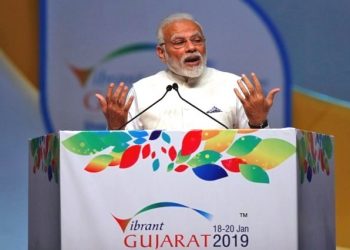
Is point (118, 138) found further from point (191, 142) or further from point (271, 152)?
point (271, 152)

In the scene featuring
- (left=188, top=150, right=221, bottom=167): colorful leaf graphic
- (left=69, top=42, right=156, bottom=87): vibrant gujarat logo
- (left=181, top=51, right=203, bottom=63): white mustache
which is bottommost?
(left=188, top=150, right=221, bottom=167): colorful leaf graphic

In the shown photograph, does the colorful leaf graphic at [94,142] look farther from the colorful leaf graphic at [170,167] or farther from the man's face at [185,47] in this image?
the man's face at [185,47]

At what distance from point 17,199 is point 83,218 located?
222 cm

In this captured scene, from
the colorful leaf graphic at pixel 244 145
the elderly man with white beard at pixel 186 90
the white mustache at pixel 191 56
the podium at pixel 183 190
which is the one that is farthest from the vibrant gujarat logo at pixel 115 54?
the colorful leaf graphic at pixel 244 145

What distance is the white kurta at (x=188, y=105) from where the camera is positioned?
15.2ft

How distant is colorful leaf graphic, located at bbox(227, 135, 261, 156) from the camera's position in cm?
393

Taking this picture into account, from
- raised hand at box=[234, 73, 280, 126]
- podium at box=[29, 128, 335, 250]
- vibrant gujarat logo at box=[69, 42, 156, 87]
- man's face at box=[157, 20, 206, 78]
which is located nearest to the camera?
podium at box=[29, 128, 335, 250]

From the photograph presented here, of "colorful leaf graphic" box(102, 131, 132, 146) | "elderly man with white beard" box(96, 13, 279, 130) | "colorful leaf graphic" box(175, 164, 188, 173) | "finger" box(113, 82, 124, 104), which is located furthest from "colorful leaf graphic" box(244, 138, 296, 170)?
"finger" box(113, 82, 124, 104)

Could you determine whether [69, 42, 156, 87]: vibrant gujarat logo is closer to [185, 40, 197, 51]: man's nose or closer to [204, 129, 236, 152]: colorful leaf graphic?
[185, 40, 197, 51]: man's nose

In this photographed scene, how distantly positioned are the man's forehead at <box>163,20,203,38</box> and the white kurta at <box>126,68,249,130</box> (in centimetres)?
20

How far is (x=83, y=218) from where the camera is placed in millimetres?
3973

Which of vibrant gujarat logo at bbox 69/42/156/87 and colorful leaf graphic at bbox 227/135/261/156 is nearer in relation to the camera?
colorful leaf graphic at bbox 227/135/261/156

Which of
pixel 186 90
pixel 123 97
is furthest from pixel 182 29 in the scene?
pixel 123 97

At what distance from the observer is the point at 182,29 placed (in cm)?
477
